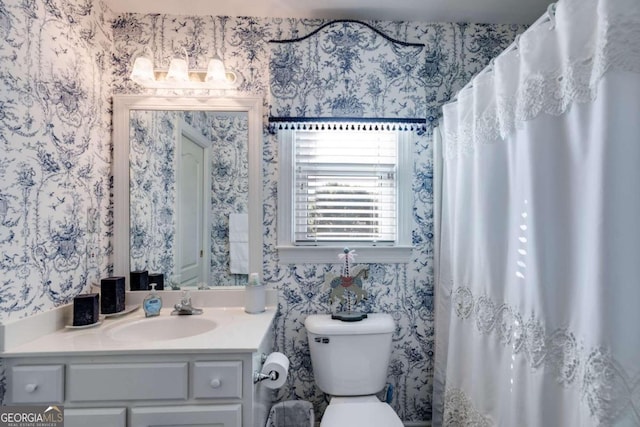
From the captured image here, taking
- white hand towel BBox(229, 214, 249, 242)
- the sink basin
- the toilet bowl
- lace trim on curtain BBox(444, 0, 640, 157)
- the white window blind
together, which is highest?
lace trim on curtain BBox(444, 0, 640, 157)

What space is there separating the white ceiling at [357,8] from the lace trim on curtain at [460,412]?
190 centimetres

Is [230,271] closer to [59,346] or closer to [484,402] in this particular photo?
[59,346]

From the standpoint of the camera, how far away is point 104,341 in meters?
1.26

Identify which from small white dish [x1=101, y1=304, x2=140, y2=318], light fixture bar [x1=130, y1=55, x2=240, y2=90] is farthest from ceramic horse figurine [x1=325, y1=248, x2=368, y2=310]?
light fixture bar [x1=130, y1=55, x2=240, y2=90]

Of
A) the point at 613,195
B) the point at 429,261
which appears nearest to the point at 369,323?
the point at 429,261

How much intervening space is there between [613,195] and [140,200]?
1.89 m

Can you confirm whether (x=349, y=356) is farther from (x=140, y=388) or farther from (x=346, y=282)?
(x=140, y=388)

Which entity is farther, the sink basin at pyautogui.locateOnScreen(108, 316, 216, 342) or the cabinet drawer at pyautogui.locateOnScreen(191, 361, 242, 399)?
the sink basin at pyautogui.locateOnScreen(108, 316, 216, 342)

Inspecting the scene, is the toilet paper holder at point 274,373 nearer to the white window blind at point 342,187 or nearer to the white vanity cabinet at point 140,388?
the white vanity cabinet at point 140,388

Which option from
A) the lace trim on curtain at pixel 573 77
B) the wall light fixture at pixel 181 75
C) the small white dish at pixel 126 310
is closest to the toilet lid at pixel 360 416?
the small white dish at pixel 126 310

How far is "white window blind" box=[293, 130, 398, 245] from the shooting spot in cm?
181

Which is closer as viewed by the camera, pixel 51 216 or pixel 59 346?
pixel 59 346

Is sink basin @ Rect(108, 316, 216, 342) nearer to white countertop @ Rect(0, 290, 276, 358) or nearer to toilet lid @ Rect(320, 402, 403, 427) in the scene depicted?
white countertop @ Rect(0, 290, 276, 358)

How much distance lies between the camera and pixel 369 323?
163 cm
